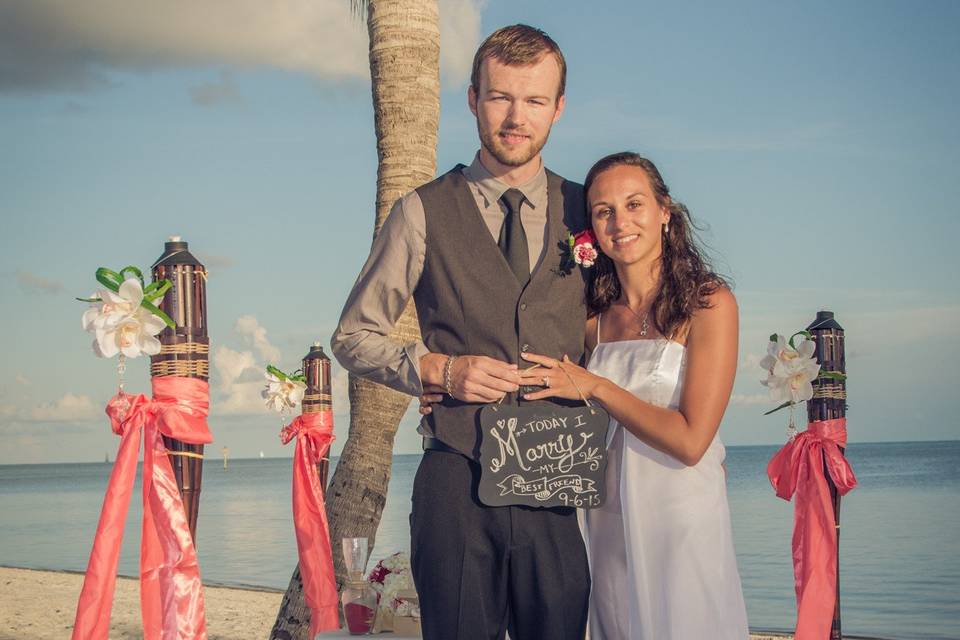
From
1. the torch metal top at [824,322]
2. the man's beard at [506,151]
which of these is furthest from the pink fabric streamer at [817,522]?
the man's beard at [506,151]

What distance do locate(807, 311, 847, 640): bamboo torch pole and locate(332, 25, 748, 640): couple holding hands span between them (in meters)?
2.55

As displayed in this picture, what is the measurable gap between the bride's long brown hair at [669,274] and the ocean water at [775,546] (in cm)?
1080

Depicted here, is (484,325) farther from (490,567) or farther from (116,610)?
(116,610)

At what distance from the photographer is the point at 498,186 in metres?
3.65

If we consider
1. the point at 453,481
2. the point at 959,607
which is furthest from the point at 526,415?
the point at 959,607

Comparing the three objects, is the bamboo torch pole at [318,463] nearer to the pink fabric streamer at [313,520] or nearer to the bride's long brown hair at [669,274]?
the pink fabric streamer at [313,520]

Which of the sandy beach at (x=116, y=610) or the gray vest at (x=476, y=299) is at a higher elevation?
the gray vest at (x=476, y=299)

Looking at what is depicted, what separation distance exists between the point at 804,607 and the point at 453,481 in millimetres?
3543

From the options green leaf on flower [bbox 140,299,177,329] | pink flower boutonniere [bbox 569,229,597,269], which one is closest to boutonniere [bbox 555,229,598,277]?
pink flower boutonniere [bbox 569,229,597,269]

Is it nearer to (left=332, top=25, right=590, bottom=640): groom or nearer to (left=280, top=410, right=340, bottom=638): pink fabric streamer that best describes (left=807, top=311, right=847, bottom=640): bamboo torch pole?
(left=332, top=25, right=590, bottom=640): groom

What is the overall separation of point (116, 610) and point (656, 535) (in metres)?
12.4

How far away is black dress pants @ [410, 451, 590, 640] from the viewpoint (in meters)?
3.31

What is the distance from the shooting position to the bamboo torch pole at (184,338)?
445 cm

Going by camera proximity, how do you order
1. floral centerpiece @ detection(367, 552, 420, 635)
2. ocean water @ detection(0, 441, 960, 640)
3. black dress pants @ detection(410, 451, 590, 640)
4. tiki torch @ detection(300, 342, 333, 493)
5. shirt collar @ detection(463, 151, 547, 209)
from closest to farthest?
black dress pants @ detection(410, 451, 590, 640)
shirt collar @ detection(463, 151, 547, 209)
floral centerpiece @ detection(367, 552, 420, 635)
tiki torch @ detection(300, 342, 333, 493)
ocean water @ detection(0, 441, 960, 640)
